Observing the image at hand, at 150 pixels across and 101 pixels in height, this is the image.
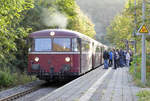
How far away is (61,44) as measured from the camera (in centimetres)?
1641

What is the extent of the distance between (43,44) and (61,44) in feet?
3.29

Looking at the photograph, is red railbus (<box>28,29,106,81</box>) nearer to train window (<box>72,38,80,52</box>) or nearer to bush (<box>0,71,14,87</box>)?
train window (<box>72,38,80,52</box>)

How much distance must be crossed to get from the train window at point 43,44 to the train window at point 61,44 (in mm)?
278

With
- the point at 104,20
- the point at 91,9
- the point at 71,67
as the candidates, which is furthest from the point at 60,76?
the point at 91,9

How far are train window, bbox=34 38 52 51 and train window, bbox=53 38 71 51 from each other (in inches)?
10.9

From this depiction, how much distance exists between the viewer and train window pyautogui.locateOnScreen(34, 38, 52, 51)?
53.7 feet

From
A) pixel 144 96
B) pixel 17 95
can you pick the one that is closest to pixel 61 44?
pixel 17 95

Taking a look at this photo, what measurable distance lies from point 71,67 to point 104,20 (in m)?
144

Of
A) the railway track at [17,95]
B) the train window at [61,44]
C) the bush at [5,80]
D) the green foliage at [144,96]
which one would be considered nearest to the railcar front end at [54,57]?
the train window at [61,44]

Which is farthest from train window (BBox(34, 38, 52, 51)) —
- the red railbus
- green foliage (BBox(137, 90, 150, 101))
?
green foliage (BBox(137, 90, 150, 101))

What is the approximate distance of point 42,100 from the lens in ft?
29.1

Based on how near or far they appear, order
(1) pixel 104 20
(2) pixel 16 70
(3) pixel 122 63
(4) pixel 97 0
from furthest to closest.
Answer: (4) pixel 97 0 → (1) pixel 104 20 → (3) pixel 122 63 → (2) pixel 16 70

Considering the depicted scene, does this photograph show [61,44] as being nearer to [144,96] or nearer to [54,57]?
[54,57]

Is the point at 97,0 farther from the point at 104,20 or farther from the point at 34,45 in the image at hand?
the point at 34,45
